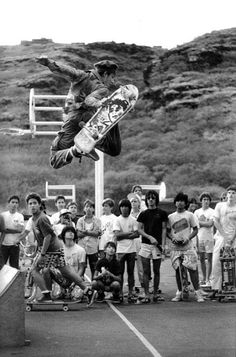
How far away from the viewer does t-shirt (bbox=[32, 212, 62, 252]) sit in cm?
1043

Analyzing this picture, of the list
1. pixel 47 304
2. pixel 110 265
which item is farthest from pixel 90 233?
pixel 47 304

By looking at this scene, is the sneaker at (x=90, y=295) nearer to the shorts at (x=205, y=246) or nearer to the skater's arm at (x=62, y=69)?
the shorts at (x=205, y=246)

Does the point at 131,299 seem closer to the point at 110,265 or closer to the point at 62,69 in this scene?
the point at 110,265

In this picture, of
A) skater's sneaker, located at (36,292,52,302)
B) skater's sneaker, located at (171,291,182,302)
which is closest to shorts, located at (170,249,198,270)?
skater's sneaker, located at (171,291,182,302)

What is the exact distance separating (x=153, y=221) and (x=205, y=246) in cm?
163

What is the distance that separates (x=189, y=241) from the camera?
11.5 meters

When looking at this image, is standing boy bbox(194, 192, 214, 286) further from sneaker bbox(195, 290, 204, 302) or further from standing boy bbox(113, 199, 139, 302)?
sneaker bbox(195, 290, 204, 302)

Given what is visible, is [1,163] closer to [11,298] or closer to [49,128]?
[49,128]

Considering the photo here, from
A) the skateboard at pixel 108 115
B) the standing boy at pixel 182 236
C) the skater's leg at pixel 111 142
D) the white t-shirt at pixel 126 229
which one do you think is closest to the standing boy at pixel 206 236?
the standing boy at pixel 182 236

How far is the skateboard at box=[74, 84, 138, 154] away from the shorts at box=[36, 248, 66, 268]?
3.70 metres

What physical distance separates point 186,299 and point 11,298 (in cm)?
371

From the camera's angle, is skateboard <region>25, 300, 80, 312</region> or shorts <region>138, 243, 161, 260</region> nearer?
skateboard <region>25, 300, 80, 312</region>

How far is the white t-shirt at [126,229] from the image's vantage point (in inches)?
458

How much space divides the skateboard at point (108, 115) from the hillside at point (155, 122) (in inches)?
1524
